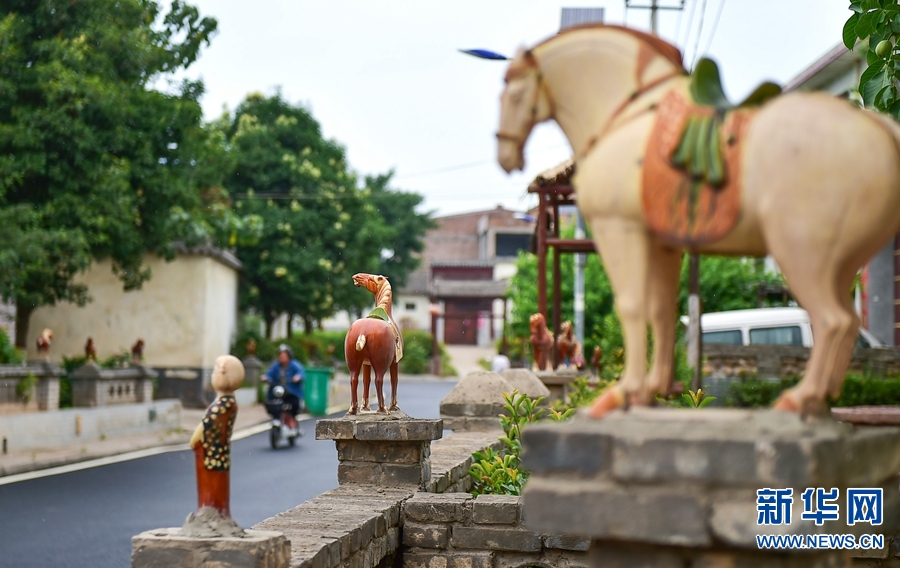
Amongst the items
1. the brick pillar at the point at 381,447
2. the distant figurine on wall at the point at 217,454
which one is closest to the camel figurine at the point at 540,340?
the brick pillar at the point at 381,447

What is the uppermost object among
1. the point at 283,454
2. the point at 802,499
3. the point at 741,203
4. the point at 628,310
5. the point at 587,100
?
the point at 587,100

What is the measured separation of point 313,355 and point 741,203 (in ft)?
107

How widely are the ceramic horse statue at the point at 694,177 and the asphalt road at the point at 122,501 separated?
257 inches

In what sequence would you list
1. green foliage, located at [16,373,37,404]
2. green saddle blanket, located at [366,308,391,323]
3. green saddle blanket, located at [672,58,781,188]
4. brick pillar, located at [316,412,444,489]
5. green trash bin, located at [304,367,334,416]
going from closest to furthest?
green saddle blanket, located at [672,58,781,188]
brick pillar, located at [316,412,444,489]
green saddle blanket, located at [366,308,391,323]
green foliage, located at [16,373,37,404]
green trash bin, located at [304,367,334,416]

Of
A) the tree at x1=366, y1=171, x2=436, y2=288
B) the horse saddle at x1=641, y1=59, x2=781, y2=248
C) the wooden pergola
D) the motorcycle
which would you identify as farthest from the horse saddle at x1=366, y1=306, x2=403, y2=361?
the tree at x1=366, y1=171, x2=436, y2=288

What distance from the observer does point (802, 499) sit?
8.50 ft

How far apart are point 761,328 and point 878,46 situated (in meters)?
15.2

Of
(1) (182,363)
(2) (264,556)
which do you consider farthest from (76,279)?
(2) (264,556)

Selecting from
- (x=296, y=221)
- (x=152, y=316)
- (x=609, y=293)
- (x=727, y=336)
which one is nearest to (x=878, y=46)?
(x=727, y=336)

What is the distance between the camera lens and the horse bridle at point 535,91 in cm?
297

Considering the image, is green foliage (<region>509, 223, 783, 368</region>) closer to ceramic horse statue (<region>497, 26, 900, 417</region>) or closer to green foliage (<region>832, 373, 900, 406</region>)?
green foliage (<region>832, 373, 900, 406</region>)

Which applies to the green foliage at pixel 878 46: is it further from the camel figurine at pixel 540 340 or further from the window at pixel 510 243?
the window at pixel 510 243

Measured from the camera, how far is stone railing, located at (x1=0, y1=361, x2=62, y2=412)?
50.7ft

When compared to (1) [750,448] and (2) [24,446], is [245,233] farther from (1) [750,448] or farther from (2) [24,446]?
(1) [750,448]
